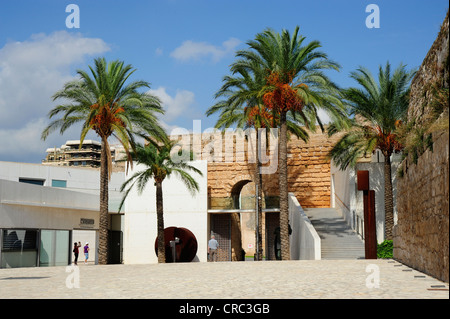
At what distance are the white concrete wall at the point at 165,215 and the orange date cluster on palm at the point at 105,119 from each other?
12.3m

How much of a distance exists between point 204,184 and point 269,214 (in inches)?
248

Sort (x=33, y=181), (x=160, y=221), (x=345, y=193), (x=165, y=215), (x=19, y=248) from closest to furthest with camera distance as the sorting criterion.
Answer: (x=19, y=248) → (x=160, y=221) → (x=345, y=193) → (x=165, y=215) → (x=33, y=181)

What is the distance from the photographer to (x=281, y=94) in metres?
25.5

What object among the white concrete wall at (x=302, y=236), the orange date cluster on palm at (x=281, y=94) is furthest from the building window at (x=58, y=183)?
the orange date cluster on palm at (x=281, y=94)

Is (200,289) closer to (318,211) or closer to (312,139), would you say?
(318,211)

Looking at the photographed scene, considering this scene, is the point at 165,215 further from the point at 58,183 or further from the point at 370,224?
the point at 58,183

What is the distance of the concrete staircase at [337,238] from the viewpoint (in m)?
24.7

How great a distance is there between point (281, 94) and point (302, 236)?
680cm

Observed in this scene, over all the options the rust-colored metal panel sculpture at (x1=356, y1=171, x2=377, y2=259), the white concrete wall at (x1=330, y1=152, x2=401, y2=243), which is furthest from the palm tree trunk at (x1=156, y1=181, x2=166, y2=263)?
the rust-colored metal panel sculpture at (x1=356, y1=171, x2=377, y2=259)

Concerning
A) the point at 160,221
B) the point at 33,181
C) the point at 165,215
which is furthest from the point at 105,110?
the point at 33,181

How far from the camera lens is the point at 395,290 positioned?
926cm

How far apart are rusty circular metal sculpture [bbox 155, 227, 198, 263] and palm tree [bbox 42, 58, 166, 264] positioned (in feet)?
31.4
